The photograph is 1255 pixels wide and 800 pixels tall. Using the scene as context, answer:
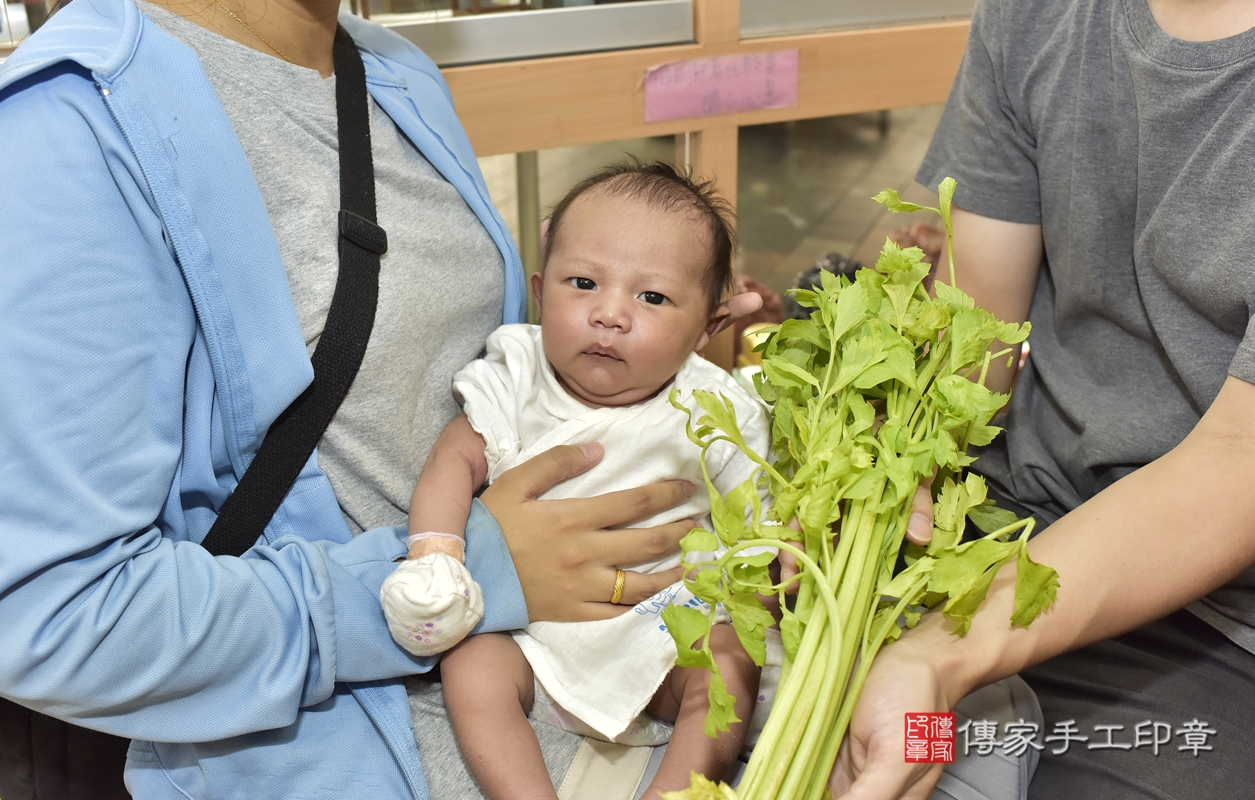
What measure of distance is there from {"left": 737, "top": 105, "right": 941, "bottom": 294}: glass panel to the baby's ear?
185 centimetres

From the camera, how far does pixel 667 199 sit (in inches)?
49.8

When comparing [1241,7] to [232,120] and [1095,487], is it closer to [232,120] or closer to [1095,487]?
[1095,487]

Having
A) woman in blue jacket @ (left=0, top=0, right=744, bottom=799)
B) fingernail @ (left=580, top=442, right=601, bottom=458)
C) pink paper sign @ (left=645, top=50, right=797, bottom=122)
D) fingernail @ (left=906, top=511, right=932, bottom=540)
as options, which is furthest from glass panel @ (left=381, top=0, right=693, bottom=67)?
fingernail @ (left=906, top=511, right=932, bottom=540)

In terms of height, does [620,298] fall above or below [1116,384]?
above

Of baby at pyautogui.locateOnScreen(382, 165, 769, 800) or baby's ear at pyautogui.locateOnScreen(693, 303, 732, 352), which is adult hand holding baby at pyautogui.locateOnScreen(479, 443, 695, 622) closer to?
baby at pyautogui.locateOnScreen(382, 165, 769, 800)

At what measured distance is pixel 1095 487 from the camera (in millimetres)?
1306

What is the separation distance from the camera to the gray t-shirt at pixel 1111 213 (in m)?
1.08

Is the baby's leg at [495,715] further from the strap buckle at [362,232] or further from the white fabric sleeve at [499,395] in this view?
the strap buckle at [362,232]

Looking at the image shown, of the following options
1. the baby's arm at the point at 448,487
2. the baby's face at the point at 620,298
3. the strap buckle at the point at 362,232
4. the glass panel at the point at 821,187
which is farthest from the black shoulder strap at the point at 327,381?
the glass panel at the point at 821,187

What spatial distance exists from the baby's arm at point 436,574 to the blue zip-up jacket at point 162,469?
0.11 ft

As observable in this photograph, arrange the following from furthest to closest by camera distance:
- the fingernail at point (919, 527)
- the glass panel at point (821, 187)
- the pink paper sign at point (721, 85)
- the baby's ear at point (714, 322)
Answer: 1. the glass panel at point (821, 187)
2. the pink paper sign at point (721, 85)
3. the baby's ear at point (714, 322)
4. the fingernail at point (919, 527)

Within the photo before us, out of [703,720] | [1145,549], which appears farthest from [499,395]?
[1145,549]

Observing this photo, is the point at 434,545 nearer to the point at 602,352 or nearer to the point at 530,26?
the point at 602,352

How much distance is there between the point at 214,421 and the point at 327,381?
120mm
